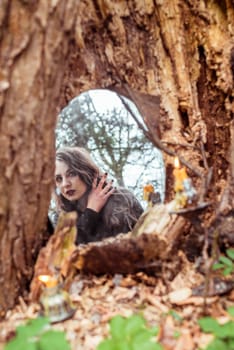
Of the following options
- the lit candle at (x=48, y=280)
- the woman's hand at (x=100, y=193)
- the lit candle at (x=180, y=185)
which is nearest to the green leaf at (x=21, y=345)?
the lit candle at (x=48, y=280)

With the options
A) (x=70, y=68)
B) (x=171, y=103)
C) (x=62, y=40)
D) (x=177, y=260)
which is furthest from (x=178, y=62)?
(x=177, y=260)

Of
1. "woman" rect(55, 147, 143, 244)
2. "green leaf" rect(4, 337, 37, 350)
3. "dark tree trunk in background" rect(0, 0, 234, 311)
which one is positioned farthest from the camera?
"woman" rect(55, 147, 143, 244)

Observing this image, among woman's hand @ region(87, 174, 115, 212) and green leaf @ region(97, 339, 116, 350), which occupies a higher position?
woman's hand @ region(87, 174, 115, 212)

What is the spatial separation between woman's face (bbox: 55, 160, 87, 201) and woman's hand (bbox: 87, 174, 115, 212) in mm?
69

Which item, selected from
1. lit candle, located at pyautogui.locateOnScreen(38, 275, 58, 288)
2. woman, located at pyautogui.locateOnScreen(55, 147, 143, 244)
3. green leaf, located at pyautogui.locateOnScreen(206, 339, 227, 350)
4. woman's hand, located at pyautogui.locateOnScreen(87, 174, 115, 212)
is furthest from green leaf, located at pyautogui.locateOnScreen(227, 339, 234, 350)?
woman's hand, located at pyautogui.locateOnScreen(87, 174, 115, 212)

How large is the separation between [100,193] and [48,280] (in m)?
1.22

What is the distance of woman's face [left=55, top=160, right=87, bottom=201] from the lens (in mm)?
2361

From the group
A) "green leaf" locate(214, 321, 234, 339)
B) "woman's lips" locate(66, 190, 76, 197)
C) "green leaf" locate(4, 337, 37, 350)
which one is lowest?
"green leaf" locate(214, 321, 234, 339)

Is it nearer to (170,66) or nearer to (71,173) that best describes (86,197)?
(71,173)

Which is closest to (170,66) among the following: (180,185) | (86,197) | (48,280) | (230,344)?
(180,185)

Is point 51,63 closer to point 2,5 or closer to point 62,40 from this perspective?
point 62,40

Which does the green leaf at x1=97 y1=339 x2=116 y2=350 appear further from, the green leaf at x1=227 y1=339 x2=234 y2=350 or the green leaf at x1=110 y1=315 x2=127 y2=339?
the green leaf at x1=227 y1=339 x2=234 y2=350

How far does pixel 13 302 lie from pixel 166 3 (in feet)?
5.30

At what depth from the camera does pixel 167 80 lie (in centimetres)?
187
